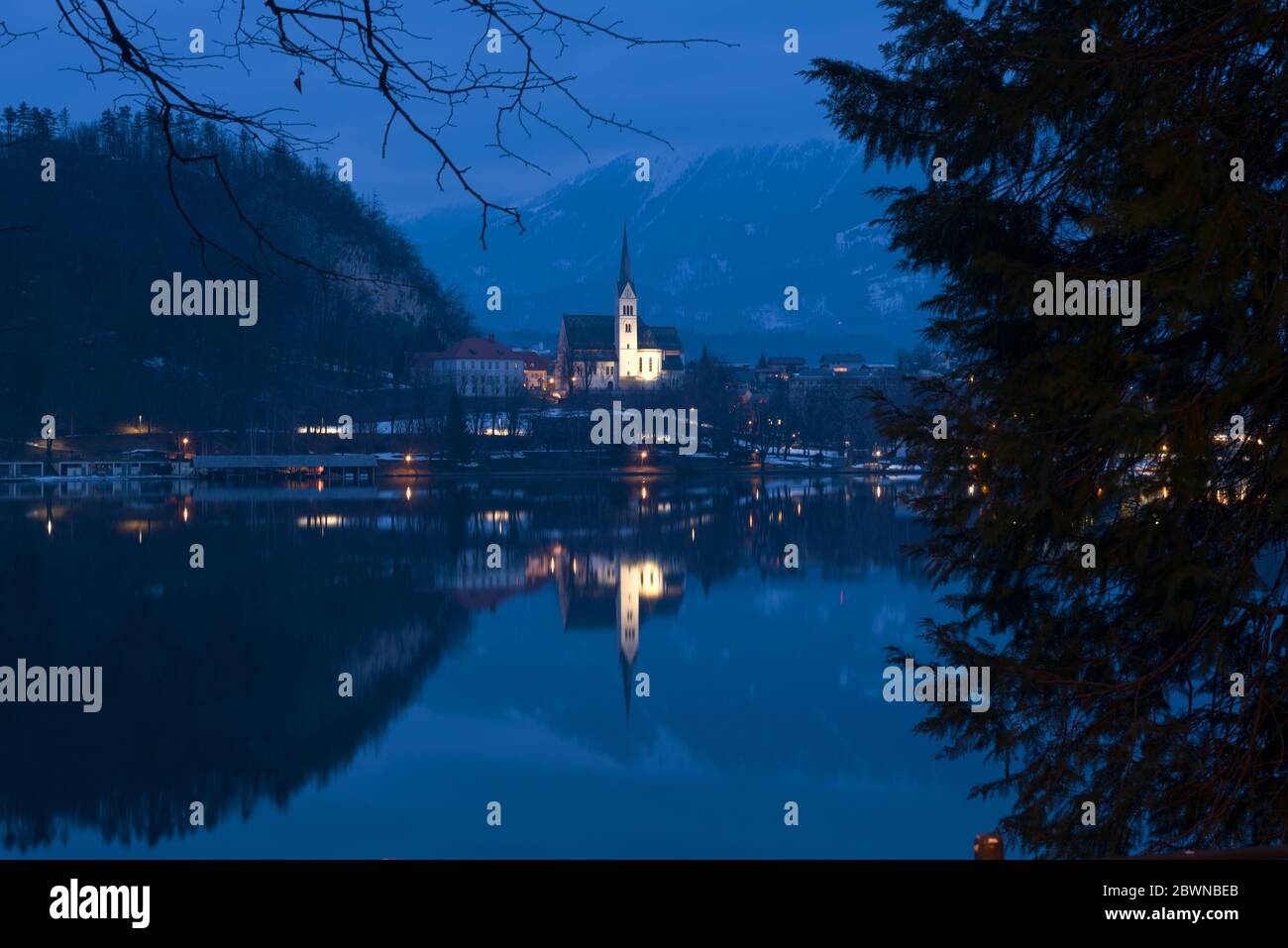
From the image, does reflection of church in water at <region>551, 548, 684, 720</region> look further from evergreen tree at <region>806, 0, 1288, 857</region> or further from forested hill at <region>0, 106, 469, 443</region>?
forested hill at <region>0, 106, 469, 443</region>

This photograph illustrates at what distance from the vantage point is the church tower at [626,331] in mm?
135325

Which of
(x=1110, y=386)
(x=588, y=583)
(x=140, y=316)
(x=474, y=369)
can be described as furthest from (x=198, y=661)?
(x=474, y=369)

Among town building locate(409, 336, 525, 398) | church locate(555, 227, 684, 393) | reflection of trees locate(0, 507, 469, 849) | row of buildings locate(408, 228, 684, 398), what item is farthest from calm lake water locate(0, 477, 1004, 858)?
church locate(555, 227, 684, 393)

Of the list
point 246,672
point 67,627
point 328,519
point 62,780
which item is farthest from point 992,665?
point 328,519

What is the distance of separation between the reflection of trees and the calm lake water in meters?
0.10

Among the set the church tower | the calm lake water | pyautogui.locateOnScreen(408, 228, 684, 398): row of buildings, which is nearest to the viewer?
the calm lake water

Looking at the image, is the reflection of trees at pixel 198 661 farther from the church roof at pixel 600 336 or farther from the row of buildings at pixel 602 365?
the church roof at pixel 600 336

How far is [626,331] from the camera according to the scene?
455ft

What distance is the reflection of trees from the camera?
2255 centimetres
